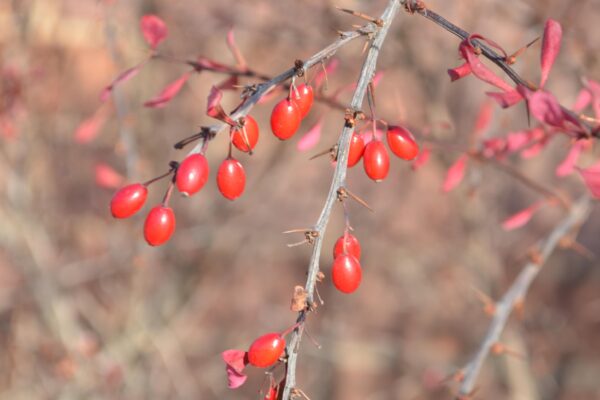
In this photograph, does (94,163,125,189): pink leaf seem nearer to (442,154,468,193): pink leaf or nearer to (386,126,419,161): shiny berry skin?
(442,154,468,193): pink leaf

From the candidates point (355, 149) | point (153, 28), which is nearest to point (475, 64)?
point (355, 149)

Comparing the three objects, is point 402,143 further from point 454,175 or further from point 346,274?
point 454,175

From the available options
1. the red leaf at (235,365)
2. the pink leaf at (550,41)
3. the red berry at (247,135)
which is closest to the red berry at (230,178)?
the red berry at (247,135)

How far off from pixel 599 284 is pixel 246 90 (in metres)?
6.01

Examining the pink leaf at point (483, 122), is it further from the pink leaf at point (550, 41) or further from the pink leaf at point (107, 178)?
the pink leaf at point (107, 178)

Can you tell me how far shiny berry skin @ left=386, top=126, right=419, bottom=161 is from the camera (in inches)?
51.3

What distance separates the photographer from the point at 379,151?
1.25 metres

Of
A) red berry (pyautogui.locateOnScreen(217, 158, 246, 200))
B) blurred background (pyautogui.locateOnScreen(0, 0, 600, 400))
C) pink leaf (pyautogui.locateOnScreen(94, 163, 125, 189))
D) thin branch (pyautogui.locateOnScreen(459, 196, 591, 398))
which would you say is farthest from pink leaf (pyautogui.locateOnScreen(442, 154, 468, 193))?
pink leaf (pyautogui.locateOnScreen(94, 163, 125, 189))

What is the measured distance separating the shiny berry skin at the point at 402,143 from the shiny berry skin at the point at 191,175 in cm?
36

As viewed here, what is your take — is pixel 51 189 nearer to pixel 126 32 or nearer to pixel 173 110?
pixel 173 110

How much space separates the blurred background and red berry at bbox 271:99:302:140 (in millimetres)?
962

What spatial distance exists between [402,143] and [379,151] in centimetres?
7

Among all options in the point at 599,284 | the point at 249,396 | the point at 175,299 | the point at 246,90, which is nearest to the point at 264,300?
the point at 249,396

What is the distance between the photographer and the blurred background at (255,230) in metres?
3.71
